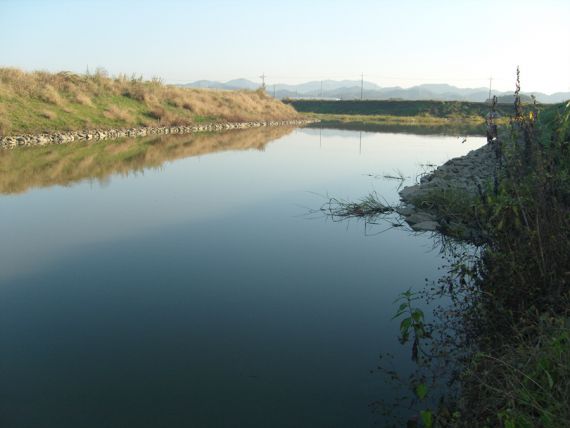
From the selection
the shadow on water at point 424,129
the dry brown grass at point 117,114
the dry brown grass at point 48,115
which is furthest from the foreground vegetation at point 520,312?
the shadow on water at point 424,129

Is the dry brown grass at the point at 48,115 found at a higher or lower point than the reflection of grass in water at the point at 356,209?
higher

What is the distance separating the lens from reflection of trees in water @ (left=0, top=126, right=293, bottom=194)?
12844mm

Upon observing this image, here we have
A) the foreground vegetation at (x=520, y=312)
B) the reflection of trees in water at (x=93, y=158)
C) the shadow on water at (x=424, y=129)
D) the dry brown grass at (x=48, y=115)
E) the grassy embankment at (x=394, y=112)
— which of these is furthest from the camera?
the grassy embankment at (x=394, y=112)

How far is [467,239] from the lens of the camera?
25.3ft

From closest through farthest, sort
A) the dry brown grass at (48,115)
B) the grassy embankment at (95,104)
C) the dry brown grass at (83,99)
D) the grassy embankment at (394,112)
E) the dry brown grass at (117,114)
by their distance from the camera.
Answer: the grassy embankment at (95,104) < the dry brown grass at (48,115) < the dry brown grass at (83,99) < the dry brown grass at (117,114) < the grassy embankment at (394,112)

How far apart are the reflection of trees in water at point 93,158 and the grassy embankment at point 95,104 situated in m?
2.82

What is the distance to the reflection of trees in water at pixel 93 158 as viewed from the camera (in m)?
12.8

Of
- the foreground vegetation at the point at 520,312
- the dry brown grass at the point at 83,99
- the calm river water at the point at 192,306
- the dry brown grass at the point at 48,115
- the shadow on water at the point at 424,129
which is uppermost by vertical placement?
the dry brown grass at the point at 83,99

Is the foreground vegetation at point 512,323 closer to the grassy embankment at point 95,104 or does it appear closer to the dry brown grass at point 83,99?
the grassy embankment at point 95,104

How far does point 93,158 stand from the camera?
1650 cm

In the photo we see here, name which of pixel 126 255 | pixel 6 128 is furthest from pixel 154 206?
pixel 6 128

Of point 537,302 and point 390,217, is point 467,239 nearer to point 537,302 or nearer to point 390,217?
point 390,217

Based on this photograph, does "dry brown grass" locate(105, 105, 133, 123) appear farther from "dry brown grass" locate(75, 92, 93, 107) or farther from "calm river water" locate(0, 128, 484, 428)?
"calm river water" locate(0, 128, 484, 428)

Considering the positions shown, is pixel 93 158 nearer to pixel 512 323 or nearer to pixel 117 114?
pixel 117 114
